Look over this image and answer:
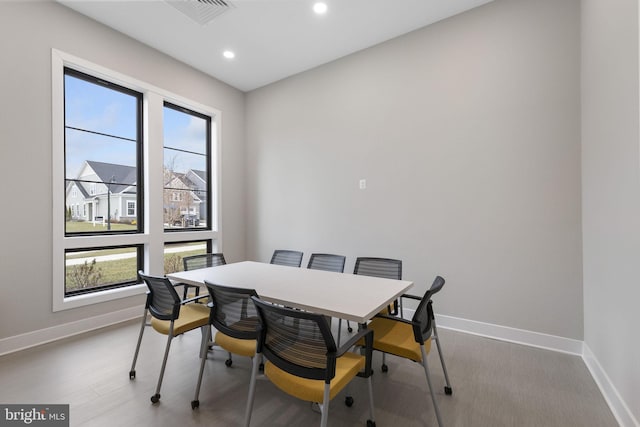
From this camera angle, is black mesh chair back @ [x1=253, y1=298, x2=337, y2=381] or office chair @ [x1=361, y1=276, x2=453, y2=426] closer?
black mesh chair back @ [x1=253, y1=298, x2=337, y2=381]

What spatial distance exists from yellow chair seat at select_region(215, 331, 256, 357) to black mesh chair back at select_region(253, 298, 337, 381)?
12.4 inches

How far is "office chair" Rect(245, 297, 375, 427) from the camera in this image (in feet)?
4.38

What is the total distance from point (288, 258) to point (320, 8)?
292 centimetres

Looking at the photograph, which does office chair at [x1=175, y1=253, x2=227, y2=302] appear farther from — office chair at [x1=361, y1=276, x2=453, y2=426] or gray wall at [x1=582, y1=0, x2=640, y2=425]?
gray wall at [x1=582, y1=0, x2=640, y2=425]

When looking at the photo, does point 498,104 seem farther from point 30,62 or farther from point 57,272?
point 57,272

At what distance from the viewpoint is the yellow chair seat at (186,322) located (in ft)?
6.97

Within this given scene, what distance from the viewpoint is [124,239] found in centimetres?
362

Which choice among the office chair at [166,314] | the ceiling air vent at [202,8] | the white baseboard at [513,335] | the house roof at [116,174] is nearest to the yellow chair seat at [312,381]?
the office chair at [166,314]

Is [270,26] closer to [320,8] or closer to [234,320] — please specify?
[320,8]

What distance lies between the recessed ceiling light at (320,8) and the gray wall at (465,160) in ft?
3.08

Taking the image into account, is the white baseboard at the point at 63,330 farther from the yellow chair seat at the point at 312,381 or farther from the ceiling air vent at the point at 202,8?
the ceiling air vent at the point at 202,8

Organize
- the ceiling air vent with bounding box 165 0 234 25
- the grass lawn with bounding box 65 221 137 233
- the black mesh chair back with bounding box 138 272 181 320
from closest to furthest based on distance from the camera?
the black mesh chair back with bounding box 138 272 181 320
the ceiling air vent with bounding box 165 0 234 25
the grass lawn with bounding box 65 221 137 233

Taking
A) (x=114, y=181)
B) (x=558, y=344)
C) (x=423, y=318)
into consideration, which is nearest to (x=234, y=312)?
(x=423, y=318)

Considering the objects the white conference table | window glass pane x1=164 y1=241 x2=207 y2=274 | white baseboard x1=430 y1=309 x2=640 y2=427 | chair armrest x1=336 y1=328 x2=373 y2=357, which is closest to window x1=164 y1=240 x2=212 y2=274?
window glass pane x1=164 y1=241 x2=207 y2=274
